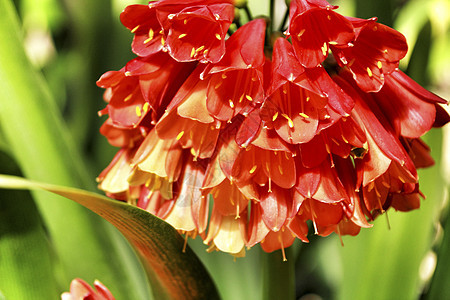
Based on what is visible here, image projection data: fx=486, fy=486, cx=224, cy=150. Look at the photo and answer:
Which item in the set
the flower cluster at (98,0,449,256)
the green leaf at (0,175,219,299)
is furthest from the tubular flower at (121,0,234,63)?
the green leaf at (0,175,219,299)

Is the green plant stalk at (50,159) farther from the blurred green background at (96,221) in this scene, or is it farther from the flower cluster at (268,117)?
the flower cluster at (268,117)

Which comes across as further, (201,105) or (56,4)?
(56,4)

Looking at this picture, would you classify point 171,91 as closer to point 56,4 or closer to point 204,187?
point 204,187

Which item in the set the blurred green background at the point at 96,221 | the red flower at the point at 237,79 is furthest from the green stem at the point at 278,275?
the red flower at the point at 237,79

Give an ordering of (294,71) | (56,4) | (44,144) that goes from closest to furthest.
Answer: (294,71), (44,144), (56,4)

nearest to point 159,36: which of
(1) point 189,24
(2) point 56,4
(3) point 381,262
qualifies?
(1) point 189,24
